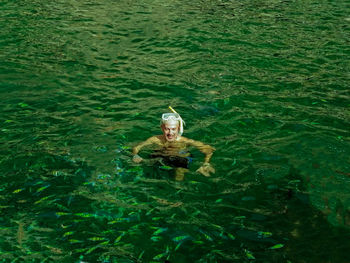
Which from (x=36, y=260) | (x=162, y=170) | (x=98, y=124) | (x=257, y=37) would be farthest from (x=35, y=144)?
(x=257, y=37)

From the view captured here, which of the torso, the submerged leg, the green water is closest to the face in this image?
the torso

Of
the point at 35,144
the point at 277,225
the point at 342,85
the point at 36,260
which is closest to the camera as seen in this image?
the point at 36,260

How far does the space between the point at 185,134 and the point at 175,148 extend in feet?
5.29

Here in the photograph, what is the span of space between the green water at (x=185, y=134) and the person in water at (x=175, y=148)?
14.8 inches

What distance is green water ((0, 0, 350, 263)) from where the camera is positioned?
848cm

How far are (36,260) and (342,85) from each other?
502 inches

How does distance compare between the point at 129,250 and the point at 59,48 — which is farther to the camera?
the point at 59,48

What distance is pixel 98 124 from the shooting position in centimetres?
1326

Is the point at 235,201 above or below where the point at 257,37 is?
below

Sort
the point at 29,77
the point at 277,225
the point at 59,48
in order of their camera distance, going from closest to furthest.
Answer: the point at 277,225 < the point at 29,77 < the point at 59,48

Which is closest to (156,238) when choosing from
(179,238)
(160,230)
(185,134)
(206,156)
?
(160,230)

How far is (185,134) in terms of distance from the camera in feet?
41.8

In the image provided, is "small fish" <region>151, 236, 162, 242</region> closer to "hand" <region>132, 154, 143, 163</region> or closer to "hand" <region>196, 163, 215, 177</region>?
"hand" <region>196, 163, 215, 177</region>

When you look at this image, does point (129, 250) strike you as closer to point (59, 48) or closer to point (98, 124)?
point (98, 124)
